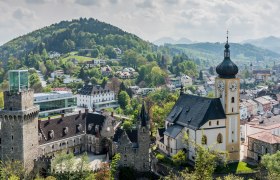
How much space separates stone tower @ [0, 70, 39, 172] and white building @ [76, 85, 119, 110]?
68852 millimetres

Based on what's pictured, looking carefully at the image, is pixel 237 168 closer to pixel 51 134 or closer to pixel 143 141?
pixel 143 141

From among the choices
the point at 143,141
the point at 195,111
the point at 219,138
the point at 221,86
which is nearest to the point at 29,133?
the point at 143,141

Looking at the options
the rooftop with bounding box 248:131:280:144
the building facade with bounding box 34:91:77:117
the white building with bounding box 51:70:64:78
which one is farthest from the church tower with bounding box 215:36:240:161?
the white building with bounding box 51:70:64:78

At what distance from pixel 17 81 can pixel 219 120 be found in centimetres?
3487

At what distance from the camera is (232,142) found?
228 feet

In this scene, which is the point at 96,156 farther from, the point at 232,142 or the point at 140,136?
the point at 232,142

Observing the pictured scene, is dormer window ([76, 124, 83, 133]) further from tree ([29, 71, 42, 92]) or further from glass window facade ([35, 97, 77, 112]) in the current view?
tree ([29, 71, 42, 92])

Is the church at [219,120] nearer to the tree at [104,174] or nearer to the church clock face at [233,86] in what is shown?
the church clock face at [233,86]

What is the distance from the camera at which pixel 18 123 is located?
2357 inches

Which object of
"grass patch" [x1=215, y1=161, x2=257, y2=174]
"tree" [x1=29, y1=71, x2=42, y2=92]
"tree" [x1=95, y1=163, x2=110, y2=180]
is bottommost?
"grass patch" [x1=215, y1=161, x2=257, y2=174]

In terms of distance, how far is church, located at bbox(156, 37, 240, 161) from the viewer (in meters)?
67.1

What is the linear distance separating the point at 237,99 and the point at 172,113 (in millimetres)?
13823

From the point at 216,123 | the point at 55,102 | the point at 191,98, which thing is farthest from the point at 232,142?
the point at 55,102

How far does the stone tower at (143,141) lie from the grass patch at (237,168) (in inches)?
470
